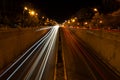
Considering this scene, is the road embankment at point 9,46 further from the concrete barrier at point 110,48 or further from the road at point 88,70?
the concrete barrier at point 110,48

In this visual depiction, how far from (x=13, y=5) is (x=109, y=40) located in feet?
236

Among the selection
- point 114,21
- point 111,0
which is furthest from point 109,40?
point 111,0

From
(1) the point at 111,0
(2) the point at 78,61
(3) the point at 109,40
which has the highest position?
(1) the point at 111,0

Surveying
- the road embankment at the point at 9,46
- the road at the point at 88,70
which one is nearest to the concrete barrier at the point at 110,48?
the road at the point at 88,70

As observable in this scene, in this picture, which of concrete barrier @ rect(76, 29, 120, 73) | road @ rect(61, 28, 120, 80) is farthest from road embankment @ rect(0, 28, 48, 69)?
concrete barrier @ rect(76, 29, 120, 73)

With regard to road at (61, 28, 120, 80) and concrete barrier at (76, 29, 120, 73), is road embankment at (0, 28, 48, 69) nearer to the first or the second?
road at (61, 28, 120, 80)

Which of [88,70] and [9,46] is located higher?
[9,46]

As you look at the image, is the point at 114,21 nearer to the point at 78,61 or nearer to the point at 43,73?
the point at 78,61

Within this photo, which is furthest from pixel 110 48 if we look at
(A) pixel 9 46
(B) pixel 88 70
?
(A) pixel 9 46

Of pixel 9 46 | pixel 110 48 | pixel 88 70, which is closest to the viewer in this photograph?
pixel 88 70

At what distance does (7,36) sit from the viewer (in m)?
28.9

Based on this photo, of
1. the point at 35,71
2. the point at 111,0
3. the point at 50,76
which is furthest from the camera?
the point at 111,0

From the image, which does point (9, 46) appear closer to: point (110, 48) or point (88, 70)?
point (88, 70)

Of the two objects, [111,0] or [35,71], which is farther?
[111,0]
